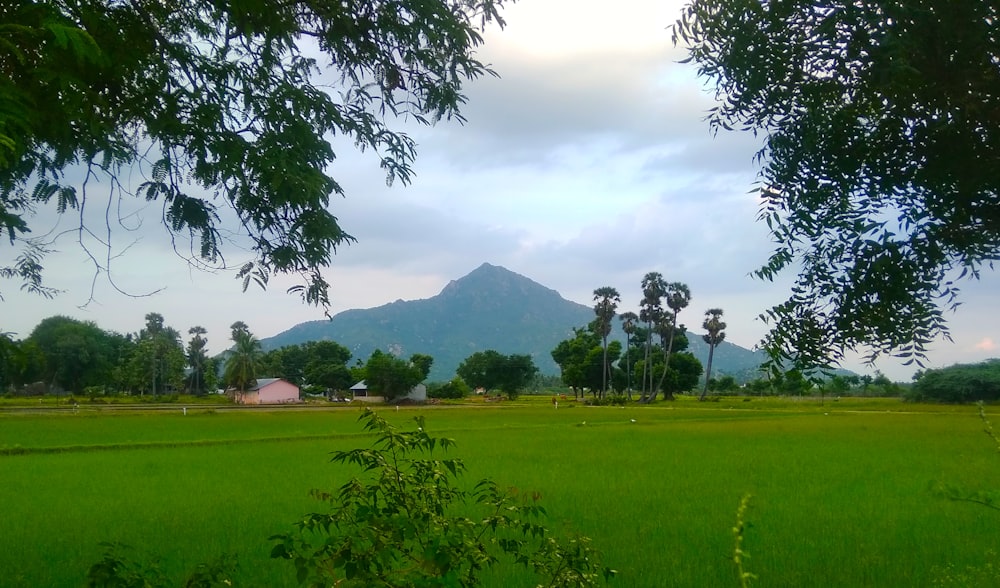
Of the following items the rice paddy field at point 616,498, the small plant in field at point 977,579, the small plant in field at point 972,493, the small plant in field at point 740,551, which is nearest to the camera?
the small plant in field at point 740,551

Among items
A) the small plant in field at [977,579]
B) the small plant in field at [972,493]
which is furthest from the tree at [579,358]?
the small plant in field at [972,493]

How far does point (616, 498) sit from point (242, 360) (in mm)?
59918

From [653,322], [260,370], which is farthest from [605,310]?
[260,370]

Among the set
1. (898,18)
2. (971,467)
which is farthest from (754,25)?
(971,467)

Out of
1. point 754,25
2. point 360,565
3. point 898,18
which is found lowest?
point 360,565

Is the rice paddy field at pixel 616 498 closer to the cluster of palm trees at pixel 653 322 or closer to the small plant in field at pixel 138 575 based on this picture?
the small plant in field at pixel 138 575

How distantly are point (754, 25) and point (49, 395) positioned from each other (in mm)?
78628

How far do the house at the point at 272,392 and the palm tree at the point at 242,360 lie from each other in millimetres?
5430

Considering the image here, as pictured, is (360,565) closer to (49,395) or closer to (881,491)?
(881,491)

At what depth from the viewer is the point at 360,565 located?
9.80 feet

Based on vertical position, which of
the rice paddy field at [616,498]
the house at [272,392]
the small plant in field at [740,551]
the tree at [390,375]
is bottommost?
the rice paddy field at [616,498]

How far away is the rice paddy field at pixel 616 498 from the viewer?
7.91 m

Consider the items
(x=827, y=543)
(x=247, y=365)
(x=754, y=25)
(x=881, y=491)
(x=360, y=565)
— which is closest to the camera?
(x=360, y=565)

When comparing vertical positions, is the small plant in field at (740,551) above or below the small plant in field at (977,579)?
above
